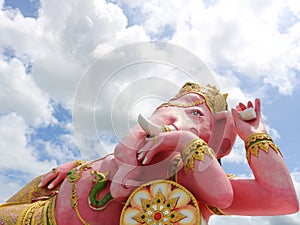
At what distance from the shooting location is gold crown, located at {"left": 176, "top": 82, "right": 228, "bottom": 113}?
4875 mm

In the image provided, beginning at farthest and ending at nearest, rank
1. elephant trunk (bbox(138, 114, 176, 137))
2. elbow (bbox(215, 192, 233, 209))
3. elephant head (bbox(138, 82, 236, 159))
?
elephant head (bbox(138, 82, 236, 159)) < elephant trunk (bbox(138, 114, 176, 137)) < elbow (bbox(215, 192, 233, 209))

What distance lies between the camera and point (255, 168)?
13.3 feet

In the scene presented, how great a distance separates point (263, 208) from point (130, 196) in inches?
50.5

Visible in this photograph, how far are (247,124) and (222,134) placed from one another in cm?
43

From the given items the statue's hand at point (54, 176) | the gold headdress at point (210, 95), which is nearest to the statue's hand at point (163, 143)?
the gold headdress at point (210, 95)

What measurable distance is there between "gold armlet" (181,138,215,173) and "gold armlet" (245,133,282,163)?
437mm

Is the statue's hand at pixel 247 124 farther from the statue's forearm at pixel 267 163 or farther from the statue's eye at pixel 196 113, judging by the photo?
the statue's eye at pixel 196 113

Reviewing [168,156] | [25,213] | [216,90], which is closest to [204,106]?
[216,90]

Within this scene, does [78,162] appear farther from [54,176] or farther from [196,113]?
[196,113]

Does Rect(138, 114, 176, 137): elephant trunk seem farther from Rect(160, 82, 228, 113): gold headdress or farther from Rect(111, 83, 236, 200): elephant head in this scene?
Rect(160, 82, 228, 113): gold headdress

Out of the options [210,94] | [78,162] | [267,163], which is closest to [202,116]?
[210,94]

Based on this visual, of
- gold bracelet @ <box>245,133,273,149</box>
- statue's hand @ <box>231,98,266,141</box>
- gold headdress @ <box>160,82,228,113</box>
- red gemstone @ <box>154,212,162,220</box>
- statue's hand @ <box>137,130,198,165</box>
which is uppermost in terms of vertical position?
gold headdress @ <box>160,82,228,113</box>

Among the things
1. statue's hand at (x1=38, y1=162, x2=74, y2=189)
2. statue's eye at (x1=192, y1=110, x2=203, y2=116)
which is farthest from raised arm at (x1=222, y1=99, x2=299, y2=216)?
statue's hand at (x1=38, y1=162, x2=74, y2=189)

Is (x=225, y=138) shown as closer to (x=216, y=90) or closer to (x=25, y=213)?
(x=216, y=90)
